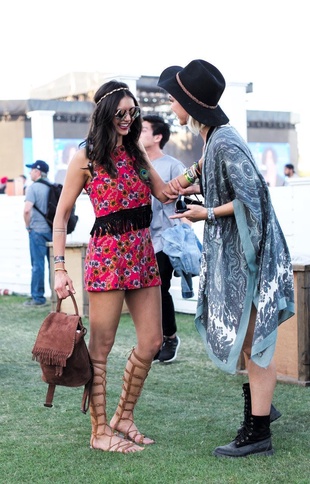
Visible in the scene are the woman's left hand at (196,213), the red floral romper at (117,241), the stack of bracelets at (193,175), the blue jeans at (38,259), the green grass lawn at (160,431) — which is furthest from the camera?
the blue jeans at (38,259)

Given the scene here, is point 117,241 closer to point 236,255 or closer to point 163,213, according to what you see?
point 236,255

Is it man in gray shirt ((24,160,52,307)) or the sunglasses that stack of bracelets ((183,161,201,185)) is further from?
man in gray shirt ((24,160,52,307))

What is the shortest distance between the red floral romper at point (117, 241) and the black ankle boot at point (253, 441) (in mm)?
872

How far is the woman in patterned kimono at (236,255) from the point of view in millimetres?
4367

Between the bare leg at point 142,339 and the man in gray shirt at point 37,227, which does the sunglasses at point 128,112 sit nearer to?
the bare leg at point 142,339

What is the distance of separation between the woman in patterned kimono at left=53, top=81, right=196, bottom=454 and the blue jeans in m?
7.35

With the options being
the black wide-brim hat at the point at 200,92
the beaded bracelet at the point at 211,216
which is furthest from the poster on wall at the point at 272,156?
the beaded bracelet at the point at 211,216

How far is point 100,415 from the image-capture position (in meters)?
4.78

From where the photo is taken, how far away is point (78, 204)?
41.7ft

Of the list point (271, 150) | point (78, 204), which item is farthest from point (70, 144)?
point (78, 204)

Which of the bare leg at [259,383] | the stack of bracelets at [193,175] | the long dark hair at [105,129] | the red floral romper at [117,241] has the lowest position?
the bare leg at [259,383]

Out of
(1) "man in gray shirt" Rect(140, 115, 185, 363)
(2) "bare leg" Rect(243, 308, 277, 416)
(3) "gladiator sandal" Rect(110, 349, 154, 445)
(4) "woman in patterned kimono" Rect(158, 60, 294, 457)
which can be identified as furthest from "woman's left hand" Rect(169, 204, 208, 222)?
(1) "man in gray shirt" Rect(140, 115, 185, 363)

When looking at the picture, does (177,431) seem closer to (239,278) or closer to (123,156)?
(239,278)

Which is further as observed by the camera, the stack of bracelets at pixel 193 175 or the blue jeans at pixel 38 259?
the blue jeans at pixel 38 259
